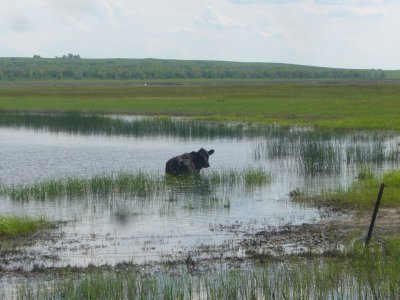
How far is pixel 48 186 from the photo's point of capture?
24562mm

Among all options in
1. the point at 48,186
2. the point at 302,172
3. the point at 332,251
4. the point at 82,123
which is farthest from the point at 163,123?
the point at 332,251

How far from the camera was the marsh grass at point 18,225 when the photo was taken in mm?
18734

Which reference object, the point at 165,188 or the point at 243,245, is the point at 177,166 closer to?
the point at 165,188

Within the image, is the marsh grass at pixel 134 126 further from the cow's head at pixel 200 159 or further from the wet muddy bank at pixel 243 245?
the wet muddy bank at pixel 243 245

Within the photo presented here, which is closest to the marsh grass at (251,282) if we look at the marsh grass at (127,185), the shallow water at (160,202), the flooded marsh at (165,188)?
the flooded marsh at (165,188)

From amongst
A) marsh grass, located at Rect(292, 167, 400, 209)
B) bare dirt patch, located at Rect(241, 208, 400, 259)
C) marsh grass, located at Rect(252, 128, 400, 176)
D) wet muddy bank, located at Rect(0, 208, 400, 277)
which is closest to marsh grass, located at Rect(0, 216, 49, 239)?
wet muddy bank, located at Rect(0, 208, 400, 277)

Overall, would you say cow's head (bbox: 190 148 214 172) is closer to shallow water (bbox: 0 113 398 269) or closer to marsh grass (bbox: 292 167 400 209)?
shallow water (bbox: 0 113 398 269)

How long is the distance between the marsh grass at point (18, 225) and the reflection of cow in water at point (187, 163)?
860 centimetres

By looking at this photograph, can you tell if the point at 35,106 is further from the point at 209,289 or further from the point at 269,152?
the point at 209,289

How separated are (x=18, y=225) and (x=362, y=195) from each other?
9.38 metres

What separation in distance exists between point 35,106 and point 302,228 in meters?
55.7

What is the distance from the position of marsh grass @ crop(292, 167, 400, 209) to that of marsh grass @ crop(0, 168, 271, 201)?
10.2 ft

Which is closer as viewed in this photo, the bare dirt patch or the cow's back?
the bare dirt patch

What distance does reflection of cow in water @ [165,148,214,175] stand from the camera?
92.5ft
